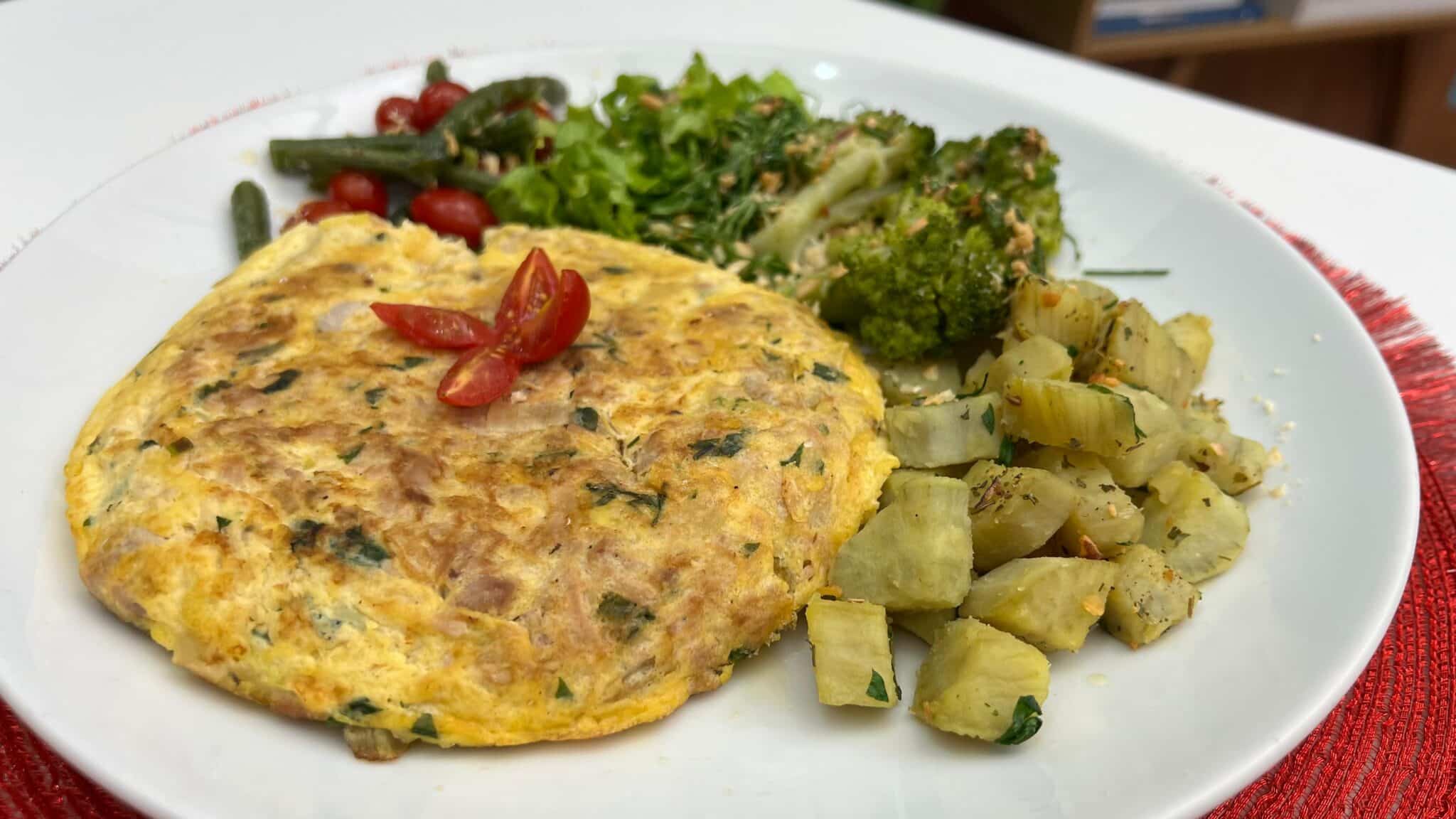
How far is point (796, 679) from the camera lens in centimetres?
251

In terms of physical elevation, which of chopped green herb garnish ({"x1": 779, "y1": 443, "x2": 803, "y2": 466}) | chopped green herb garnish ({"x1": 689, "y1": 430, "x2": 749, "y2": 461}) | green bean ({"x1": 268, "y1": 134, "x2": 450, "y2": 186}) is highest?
green bean ({"x1": 268, "y1": 134, "x2": 450, "y2": 186})

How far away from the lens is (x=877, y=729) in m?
2.36

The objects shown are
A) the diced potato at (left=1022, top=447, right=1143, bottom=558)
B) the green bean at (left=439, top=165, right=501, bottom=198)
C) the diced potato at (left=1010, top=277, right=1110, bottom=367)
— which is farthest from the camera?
the green bean at (left=439, top=165, right=501, bottom=198)

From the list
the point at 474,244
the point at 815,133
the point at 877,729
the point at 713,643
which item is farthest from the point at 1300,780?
the point at 474,244

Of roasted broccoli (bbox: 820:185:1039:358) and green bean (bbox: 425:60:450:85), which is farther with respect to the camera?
green bean (bbox: 425:60:450:85)

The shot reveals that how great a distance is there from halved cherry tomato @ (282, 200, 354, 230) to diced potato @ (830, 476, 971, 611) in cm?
261

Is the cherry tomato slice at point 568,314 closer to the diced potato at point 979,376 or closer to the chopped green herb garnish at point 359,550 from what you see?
the chopped green herb garnish at point 359,550

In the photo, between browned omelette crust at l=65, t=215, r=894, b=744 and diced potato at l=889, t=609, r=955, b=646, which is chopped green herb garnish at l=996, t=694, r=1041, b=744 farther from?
browned omelette crust at l=65, t=215, r=894, b=744

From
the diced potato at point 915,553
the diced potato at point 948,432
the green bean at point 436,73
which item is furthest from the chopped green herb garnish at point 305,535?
the green bean at point 436,73

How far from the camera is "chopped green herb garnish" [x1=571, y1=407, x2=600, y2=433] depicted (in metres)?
2.75

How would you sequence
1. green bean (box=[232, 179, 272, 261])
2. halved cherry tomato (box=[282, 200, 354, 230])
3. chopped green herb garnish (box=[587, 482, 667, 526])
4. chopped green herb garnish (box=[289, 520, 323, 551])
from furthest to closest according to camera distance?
1. halved cherry tomato (box=[282, 200, 354, 230])
2. green bean (box=[232, 179, 272, 261])
3. chopped green herb garnish (box=[587, 482, 667, 526])
4. chopped green herb garnish (box=[289, 520, 323, 551])

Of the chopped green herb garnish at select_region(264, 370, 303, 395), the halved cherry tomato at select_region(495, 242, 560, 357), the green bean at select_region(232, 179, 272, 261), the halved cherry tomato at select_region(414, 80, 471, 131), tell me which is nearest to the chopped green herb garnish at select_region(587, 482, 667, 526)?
the halved cherry tomato at select_region(495, 242, 560, 357)

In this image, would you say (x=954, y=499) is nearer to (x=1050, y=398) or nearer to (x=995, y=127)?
(x=1050, y=398)

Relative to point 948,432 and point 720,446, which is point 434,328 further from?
point 948,432
